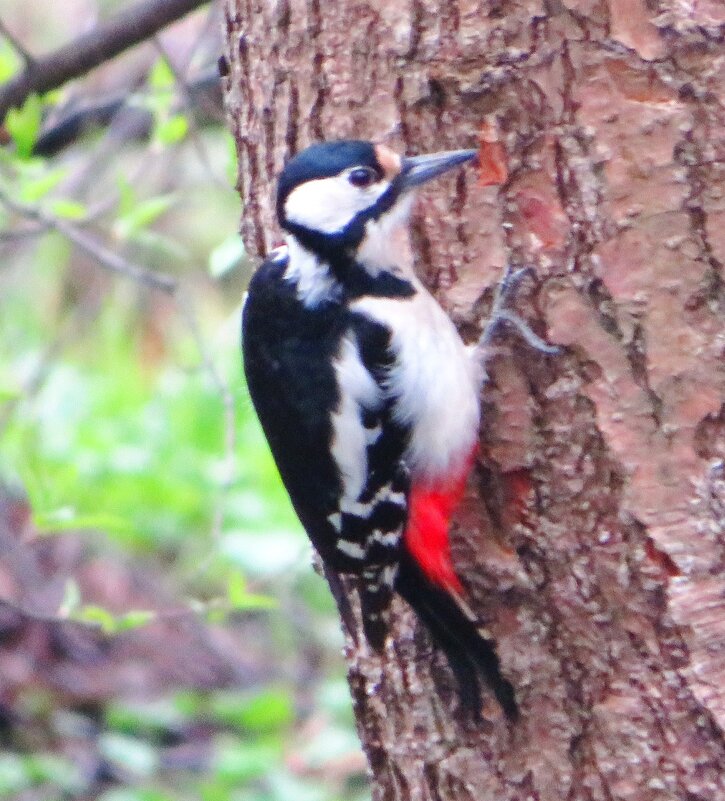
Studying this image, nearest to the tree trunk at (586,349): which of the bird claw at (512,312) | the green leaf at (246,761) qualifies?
the bird claw at (512,312)

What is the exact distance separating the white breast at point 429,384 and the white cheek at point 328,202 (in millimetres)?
167

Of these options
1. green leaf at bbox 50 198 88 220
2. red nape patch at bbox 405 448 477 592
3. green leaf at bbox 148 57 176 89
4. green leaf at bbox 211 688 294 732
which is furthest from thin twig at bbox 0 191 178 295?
green leaf at bbox 211 688 294 732

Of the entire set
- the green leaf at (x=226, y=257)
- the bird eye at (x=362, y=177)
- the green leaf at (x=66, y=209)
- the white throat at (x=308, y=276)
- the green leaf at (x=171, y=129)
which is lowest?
the white throat at (x=308, y=276)

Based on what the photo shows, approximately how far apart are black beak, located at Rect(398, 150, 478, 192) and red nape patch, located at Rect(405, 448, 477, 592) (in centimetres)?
48

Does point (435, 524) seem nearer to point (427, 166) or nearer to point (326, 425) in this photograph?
point (326, 425)

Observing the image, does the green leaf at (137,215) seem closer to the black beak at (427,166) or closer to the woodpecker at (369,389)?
the woodpecker at (369,389)

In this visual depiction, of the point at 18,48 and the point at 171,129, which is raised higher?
the point at 18,48

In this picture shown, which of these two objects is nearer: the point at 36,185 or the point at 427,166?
the point at 427,166

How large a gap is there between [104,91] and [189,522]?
1.82m

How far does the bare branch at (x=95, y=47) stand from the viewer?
3.28 metres

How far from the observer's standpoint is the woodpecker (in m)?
2.46

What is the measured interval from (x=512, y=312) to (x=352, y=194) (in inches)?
17.7

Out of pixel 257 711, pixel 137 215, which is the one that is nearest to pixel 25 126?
pixel 137 215

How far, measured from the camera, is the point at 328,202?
2637 mm
